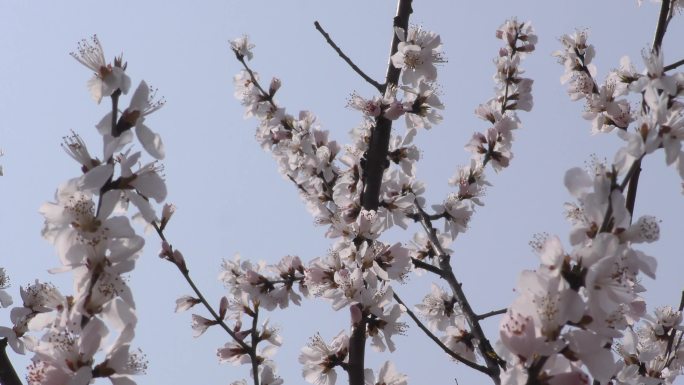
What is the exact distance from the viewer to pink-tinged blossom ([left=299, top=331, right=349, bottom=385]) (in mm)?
3391

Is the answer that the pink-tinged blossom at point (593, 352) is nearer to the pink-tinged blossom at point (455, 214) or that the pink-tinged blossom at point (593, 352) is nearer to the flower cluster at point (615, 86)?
the flower cluster at point (615, 86)

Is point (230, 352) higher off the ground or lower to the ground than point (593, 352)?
higher

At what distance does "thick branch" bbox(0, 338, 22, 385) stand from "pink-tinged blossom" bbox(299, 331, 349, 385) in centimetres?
135

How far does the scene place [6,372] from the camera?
2.53 metres

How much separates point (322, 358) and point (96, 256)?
170 cm

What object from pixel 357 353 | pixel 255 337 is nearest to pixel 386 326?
pixel 357 353

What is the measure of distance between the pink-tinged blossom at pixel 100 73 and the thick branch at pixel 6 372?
109 cm

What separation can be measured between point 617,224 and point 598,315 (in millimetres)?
235

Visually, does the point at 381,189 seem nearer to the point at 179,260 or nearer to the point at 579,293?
the point at 179,260

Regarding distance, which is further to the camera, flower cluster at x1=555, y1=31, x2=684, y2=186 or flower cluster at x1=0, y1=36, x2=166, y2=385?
flower cluster at x1=555, y1=31, x2=684, y2=186

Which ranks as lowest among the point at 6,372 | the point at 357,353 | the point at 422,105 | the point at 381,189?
the point at 6,372

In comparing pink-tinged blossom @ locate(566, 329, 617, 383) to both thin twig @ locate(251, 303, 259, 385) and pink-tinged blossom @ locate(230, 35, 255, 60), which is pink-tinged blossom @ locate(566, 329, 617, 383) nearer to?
thin twig @ locate(251, 303, 259, 385)

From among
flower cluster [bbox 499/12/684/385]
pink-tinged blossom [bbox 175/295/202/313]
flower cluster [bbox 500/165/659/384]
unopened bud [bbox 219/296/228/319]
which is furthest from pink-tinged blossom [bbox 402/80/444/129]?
flower cluster [bbox 500/165/659/384]

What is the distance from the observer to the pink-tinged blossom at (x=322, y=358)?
11.1ft
